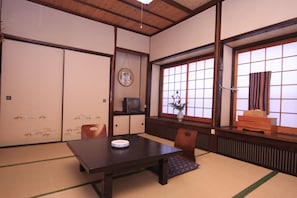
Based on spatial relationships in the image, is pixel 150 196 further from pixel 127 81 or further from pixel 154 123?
pixel 127 81

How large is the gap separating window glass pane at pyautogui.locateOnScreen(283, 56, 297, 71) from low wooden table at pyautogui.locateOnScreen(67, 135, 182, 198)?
230 cm

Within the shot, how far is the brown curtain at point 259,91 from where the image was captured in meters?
2.82

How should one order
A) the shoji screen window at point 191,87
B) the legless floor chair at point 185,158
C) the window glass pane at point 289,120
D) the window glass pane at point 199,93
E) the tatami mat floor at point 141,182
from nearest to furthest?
1. the tatami mat floor at point 141,182
2. the legless floor chair at point 185,158
3. the window glass pane at point 289,120
4. the shoji screen window at point 191,87
5. the window glass pane at point 199,93

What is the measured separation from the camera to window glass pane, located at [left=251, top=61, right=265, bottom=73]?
299cm

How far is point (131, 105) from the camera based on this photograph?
4.75 m

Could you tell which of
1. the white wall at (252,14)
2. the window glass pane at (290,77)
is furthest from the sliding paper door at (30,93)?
the window glass pane at (290,77)

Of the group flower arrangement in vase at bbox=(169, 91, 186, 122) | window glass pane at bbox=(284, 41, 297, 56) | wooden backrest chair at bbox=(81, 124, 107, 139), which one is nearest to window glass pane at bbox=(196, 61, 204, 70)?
flower arrangement in vase at bbox=(169, 91, 186, 122)

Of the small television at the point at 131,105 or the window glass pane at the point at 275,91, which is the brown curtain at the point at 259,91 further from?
the small television at the point at 131,105

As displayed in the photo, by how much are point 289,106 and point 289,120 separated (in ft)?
0.72

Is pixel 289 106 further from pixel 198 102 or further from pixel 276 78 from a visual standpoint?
pixel 198 102

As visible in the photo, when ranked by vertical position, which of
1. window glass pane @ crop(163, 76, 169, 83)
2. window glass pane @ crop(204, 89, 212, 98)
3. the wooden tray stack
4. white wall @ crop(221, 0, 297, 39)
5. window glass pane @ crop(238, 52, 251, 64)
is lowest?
the wooden tray stack

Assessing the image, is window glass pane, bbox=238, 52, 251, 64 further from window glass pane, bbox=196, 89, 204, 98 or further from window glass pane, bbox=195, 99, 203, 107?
window glass pane, bbox=195, 99, 203, 107

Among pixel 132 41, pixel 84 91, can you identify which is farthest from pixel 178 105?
pixel 84 91

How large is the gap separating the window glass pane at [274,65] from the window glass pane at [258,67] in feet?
0.26
